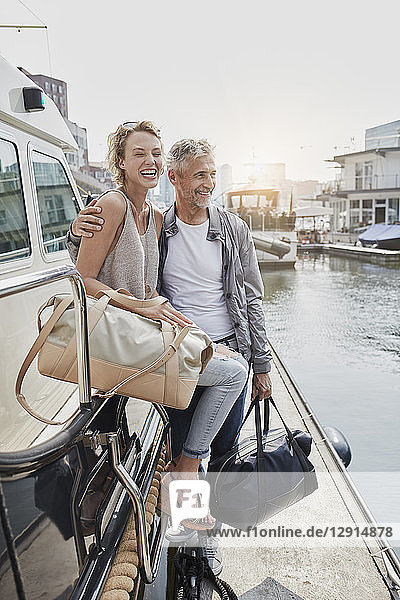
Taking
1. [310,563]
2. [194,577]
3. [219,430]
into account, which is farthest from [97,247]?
[310,563]

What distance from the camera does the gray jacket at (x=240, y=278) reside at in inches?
92.4

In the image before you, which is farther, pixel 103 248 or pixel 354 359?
pixel 354 359

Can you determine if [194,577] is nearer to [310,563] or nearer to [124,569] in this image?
[310,563]

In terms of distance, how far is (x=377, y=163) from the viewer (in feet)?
118

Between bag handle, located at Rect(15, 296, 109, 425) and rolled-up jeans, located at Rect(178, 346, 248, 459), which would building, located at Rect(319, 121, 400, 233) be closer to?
rolled-up jeans, located at Rect(178, 346, 248, 459)

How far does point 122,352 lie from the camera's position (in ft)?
5.19

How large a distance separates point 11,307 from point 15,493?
1346mm

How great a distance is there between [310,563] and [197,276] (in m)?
1.44

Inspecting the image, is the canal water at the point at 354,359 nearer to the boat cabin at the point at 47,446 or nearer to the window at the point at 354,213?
the boat cabin at the point at 47,446

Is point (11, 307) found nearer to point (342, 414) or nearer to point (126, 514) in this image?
point (126, 514)

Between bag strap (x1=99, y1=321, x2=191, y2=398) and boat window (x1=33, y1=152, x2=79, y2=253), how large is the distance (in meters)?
2.00

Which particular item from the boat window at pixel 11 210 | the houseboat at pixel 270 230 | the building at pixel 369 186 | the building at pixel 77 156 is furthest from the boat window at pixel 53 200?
the building at pixel 369 186

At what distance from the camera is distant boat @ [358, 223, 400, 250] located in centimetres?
2709

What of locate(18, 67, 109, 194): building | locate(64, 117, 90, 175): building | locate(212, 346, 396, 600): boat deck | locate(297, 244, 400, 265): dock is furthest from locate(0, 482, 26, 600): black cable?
locate(297, 244, 400, 265): dock
